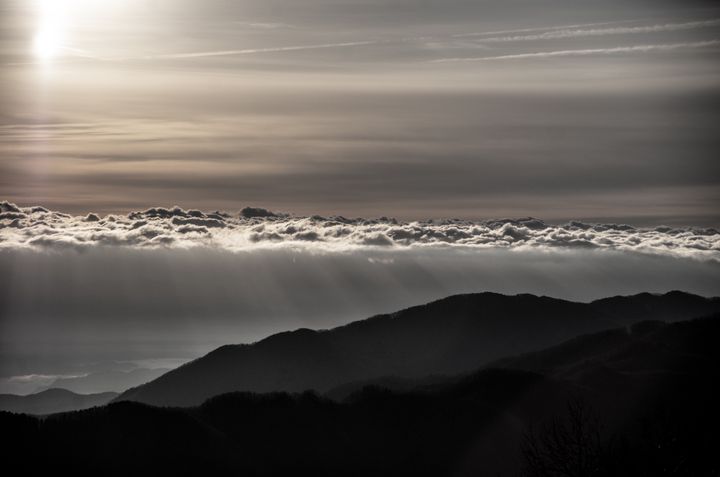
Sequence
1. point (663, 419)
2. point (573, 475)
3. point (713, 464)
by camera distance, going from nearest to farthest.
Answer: point (573, 475), point (663, 419), point (713, 464)

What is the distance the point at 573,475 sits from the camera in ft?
377

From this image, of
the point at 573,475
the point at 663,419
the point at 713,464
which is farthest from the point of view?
the point at 713,464

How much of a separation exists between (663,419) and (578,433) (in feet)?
52.3

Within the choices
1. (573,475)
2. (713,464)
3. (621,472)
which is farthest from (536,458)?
(713,464)

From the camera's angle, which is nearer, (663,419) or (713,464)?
(663,419)

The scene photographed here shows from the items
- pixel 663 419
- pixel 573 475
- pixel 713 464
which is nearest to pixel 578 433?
pixel 573 475

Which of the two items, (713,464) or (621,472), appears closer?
(621,472)

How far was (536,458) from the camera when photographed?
117 metres

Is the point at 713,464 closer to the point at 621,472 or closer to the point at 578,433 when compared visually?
the point at 621,472

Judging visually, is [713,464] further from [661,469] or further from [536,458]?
[536,458]

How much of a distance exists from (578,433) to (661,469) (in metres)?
11.4

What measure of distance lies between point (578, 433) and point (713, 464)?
3142cm

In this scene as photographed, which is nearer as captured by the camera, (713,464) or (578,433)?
(578,433)

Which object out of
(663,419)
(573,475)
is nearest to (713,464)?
(663,419)
